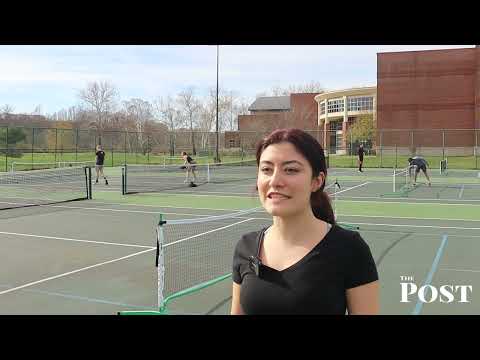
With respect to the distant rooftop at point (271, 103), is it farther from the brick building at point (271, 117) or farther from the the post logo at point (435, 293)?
the the post logo at point (435, 293)

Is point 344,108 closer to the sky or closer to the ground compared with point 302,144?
closer to the sky

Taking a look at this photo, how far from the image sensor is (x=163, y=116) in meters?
56.1

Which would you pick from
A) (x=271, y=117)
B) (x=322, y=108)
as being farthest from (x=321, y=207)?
(x=322, y=108)

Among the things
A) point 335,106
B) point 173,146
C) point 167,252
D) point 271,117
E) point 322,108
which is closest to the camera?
point 167,252

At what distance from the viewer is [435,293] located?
6.57 meters

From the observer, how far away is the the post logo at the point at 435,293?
6285mm

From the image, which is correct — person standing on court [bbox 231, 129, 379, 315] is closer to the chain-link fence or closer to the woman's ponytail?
the woman's ponytail

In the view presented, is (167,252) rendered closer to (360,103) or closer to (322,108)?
(360,103)

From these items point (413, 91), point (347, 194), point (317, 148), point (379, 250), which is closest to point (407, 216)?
point (379, 250)

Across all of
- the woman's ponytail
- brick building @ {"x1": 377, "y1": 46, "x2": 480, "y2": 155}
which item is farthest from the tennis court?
brick building @ {"x1": 377, "y1": 46, "x2": 480, "y2": 155}

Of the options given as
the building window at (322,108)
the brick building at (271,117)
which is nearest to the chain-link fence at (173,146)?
the brick building at (271,117)

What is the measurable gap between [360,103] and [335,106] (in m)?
4.38

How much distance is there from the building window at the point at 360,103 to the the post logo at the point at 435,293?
62373mm

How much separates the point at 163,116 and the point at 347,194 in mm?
38779
